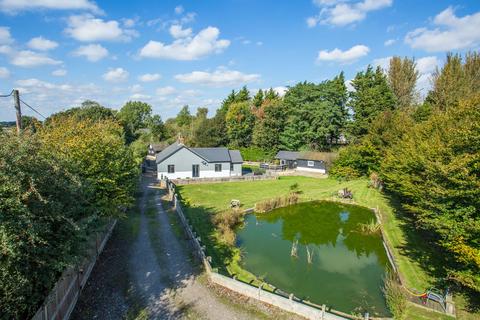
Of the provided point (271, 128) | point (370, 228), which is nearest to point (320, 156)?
point (271, 128)

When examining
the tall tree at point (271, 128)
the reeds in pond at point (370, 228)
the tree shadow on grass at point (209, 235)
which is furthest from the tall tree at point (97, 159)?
the tall tree at point (271, 128)

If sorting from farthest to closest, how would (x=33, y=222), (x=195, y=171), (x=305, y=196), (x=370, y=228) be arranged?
(x=195, y=171) → (x=305, y=196) → (x=370, y=228) → (x=33, y=222)

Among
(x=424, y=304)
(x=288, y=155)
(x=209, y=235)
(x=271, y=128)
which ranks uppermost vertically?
(x=271, y=128)

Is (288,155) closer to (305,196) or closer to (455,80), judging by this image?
(305,196)

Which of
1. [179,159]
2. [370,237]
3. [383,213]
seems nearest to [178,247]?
[370,237]

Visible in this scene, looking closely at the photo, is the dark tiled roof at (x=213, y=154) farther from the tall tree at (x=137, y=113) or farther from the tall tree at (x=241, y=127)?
the tall tree at (x=137, y=113)

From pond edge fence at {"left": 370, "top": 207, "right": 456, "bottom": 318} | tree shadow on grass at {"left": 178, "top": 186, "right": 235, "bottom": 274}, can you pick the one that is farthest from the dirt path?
pond edge fence at {"left": 370, "top": 207, "right": 456, "bottom": 318}
